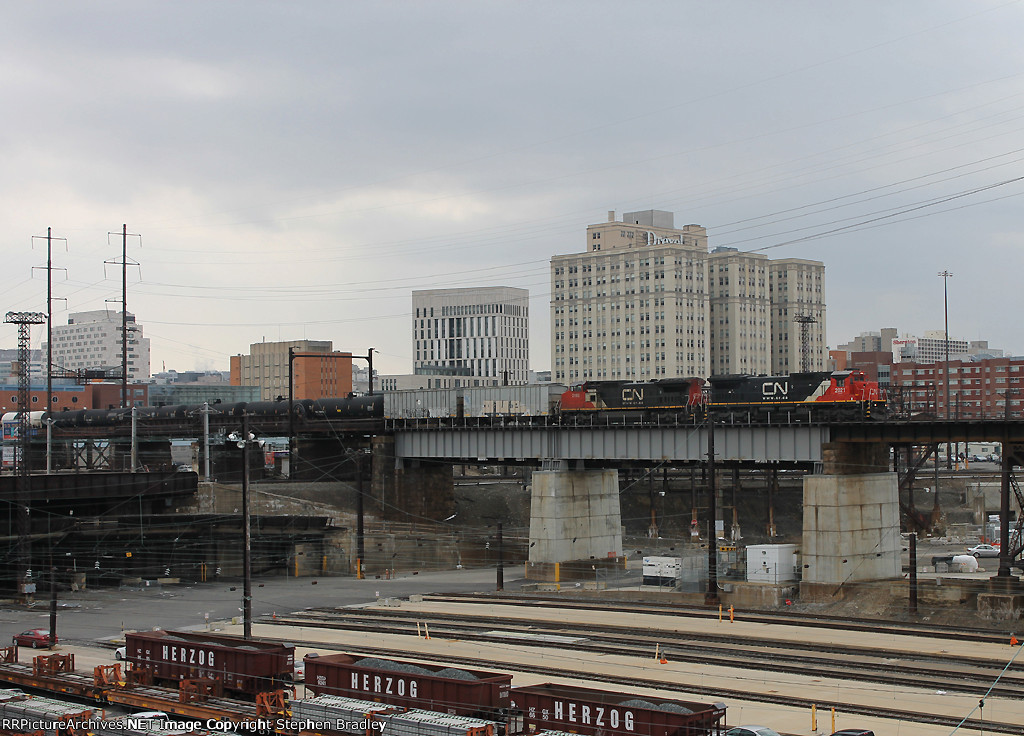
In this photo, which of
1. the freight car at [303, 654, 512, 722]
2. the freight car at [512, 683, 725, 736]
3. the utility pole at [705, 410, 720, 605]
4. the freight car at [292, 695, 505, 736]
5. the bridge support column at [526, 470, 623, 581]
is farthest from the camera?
the bridge support column at [526, 470, 623, 581]

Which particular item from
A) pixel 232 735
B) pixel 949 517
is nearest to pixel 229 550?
pixel 232 735

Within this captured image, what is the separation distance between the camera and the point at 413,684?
101 feet

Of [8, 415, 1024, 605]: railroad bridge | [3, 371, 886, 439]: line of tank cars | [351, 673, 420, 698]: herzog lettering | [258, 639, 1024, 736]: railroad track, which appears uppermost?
[3, 371, 886, 439]: line of tank cars

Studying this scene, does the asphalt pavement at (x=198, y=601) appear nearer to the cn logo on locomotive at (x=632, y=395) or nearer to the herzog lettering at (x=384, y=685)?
the cn logo on locomotive at (x=632, y=395)

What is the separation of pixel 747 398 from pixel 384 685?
40.8 meters

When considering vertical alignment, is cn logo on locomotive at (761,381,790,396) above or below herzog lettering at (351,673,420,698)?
above

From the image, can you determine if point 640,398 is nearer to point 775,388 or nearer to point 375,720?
point 775,388

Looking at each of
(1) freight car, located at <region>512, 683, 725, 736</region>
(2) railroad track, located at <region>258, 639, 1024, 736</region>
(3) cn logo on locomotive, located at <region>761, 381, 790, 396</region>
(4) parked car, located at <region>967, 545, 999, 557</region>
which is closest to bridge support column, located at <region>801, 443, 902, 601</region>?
(3) cn logo on locomotive, located at <region>761, 381, 790, 396</region>

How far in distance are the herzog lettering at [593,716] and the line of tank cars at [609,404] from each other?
122 feet

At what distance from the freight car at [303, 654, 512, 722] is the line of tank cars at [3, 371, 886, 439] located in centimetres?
3501

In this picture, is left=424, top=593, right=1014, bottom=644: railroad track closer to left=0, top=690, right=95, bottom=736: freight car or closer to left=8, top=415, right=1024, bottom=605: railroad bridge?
left=8, top=415, right=1024, bottom=605: railroad bridge

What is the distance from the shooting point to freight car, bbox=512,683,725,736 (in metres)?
26.0

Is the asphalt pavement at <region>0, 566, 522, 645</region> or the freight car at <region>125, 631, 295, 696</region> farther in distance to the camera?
the asphalt pavement at <region>0, 566, 522, 645</region>

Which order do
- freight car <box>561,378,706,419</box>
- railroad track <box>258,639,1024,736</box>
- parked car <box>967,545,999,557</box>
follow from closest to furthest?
railroad track <box>258,639,1024,736</box> < freight car <box>561,378,706,419</box> < parked car <box>967,545,999,557</box>
